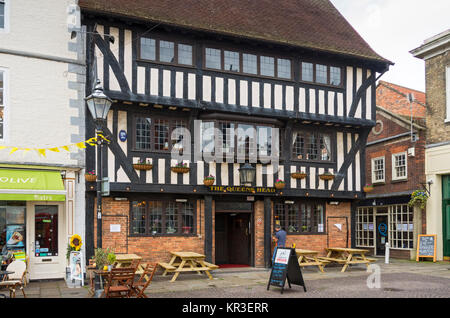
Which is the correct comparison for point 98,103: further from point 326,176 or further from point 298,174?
point 326,176

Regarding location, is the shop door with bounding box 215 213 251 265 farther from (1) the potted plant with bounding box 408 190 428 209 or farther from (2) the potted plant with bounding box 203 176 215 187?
(1) the potted plant with bounding box 408 190 428 209

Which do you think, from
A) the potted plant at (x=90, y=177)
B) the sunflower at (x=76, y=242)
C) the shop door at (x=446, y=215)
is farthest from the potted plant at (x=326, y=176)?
the sunflower at (x=76, y=242)

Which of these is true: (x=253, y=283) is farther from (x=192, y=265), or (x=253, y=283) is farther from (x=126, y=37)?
(x=126, y=37)

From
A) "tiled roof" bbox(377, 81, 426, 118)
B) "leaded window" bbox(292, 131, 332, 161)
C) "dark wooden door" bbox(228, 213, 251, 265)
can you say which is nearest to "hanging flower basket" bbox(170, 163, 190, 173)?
"dark wooden door" bbox(228, 213, 251, 265)

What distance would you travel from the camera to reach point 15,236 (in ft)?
44.4

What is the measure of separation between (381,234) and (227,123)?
434 inches

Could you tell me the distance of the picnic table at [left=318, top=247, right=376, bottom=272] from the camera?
16.0 metres

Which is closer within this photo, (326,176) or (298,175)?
(298,175)

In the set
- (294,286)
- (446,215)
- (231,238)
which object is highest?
(446,215)

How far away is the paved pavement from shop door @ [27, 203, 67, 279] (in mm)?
339

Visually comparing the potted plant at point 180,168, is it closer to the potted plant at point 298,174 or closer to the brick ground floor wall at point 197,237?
the brick ground floor wall at point 197,237

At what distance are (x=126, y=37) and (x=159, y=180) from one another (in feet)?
14.5

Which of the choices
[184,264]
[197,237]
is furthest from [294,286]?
[197,237]
